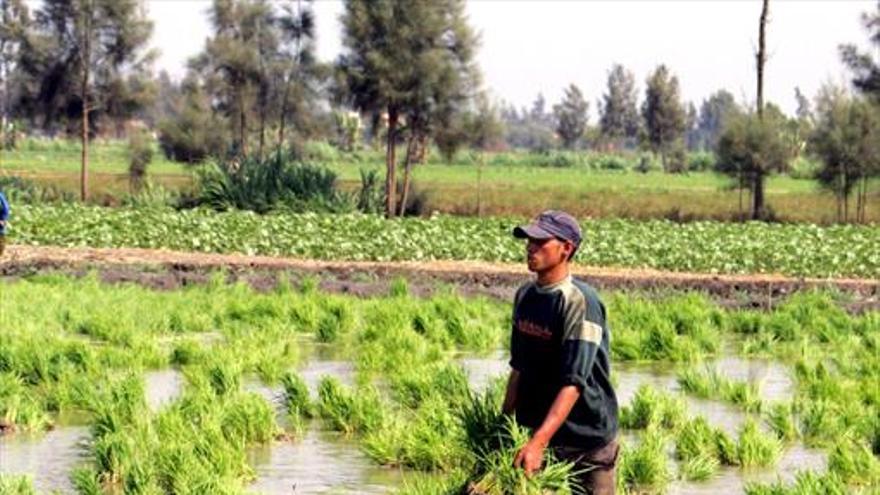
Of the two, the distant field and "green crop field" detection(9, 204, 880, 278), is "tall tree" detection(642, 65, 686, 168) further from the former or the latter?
"green crop field" detection(9, 204, 880, 278)

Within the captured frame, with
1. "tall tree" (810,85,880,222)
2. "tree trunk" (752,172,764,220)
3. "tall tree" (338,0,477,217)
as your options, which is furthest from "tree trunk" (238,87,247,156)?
"tall tree" (810,85,880,222)

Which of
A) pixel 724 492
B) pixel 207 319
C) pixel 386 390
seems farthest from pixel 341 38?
pixel 724 492

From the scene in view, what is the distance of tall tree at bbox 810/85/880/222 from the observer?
49.4 metres

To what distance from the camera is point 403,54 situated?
51.1 metres

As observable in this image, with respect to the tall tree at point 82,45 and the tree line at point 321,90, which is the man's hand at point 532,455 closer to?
the tree line at point 321,90

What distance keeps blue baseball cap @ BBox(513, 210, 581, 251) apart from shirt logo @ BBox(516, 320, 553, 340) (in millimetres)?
385

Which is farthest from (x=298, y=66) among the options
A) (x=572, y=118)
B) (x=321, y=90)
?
(x=572, y=118)

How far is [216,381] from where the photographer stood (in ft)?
47.1

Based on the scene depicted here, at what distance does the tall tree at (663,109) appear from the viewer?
9788cm

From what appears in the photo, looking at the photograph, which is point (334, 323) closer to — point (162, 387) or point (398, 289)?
point (398, 289)

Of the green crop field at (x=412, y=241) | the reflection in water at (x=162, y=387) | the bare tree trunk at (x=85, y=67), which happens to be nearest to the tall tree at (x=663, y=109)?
the bare tree trunk at (x=85, y=67)

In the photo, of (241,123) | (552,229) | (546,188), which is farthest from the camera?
(546,188)

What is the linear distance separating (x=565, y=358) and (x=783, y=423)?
223 inches

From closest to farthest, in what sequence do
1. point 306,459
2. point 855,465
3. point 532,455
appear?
point 532,455 < point 855,465 < point 306,459
